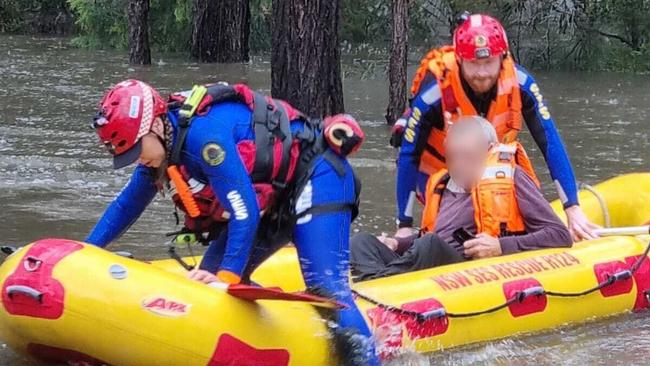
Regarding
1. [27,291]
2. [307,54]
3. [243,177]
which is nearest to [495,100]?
[243,177]

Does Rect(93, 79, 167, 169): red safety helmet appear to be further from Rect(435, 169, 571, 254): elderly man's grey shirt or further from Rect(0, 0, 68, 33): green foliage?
Rect(0, 0, 68, 33): green foliage

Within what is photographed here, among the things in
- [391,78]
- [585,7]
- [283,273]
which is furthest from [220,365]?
[585,7]

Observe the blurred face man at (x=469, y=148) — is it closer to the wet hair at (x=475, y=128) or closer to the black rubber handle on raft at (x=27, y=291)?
the wet hair at (x=475, y=128)

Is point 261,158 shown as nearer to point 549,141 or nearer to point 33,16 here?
point 549,141

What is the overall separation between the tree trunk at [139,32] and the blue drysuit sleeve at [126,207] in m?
12.7

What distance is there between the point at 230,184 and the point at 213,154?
12 centimetres

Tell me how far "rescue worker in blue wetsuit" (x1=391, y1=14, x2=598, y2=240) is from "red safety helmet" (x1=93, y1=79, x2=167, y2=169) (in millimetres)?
2081

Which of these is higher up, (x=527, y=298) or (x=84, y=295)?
(x=84, y=295)

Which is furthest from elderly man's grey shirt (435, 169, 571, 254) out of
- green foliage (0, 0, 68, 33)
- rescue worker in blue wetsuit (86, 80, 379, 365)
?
green foliage (0, 0, 68, 33)

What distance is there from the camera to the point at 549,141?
558cm

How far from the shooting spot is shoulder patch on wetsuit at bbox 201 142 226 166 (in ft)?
12.4

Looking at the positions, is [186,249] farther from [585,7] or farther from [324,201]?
[585,7]

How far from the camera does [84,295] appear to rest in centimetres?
374

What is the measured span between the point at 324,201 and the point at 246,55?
46.5 ft
